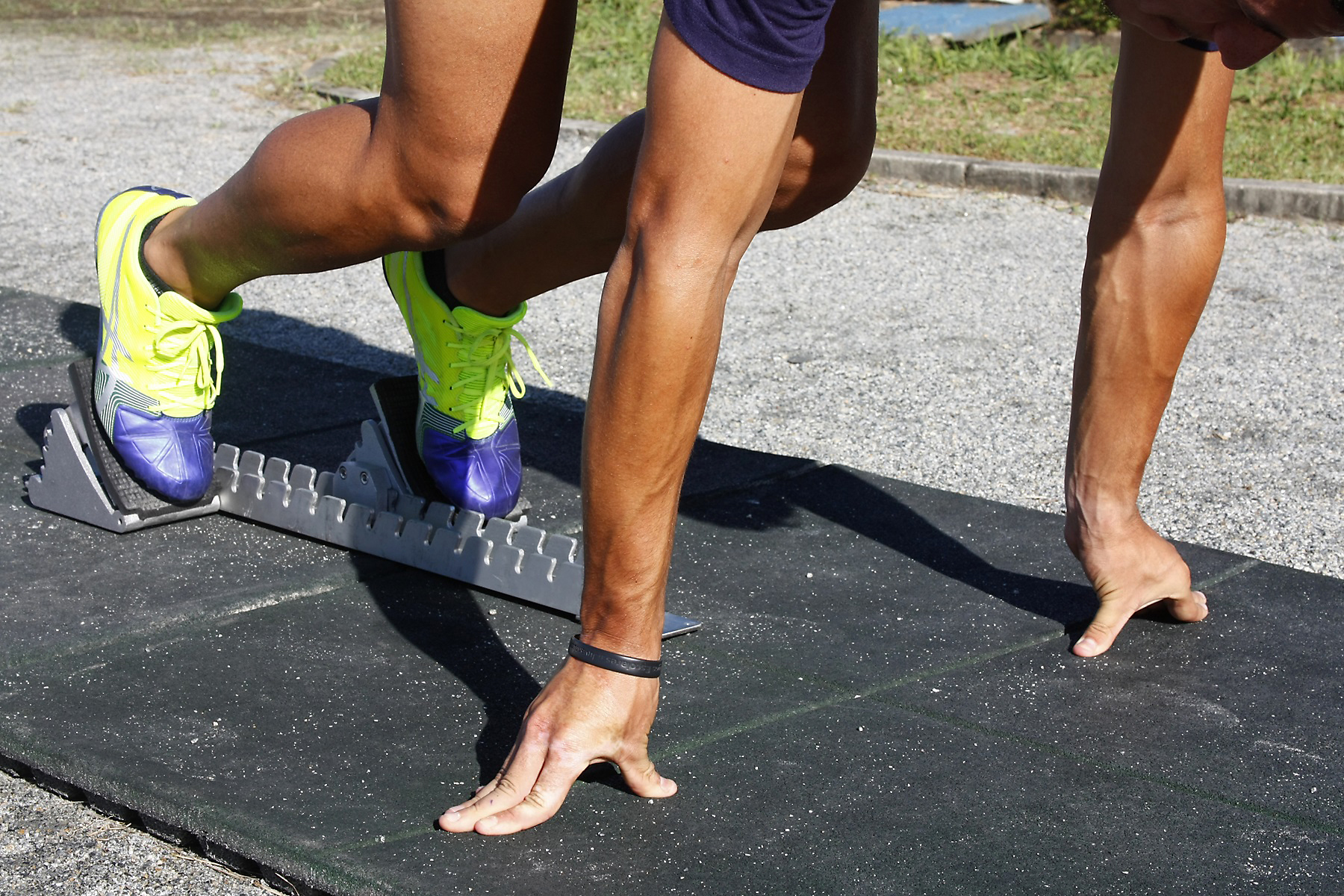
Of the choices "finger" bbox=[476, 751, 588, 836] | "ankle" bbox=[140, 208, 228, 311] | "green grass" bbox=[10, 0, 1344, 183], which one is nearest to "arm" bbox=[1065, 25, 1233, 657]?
"finger" bbox=[476, 751, 588, 836]

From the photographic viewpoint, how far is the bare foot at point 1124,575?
219cm

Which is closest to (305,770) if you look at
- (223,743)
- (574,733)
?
(223,743)

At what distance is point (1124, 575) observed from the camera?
220 cm

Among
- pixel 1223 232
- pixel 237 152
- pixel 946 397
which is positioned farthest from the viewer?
pixel 237 152

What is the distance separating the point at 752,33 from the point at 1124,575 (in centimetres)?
113

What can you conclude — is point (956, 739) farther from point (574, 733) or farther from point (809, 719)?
point (574, 733)

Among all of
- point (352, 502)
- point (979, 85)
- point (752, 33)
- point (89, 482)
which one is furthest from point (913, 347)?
point (979, 85)

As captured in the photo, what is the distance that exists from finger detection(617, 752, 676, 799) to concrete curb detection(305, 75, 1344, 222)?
435 cm

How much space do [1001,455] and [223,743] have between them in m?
2.04

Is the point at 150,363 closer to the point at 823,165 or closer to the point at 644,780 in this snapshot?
the point at 823,165

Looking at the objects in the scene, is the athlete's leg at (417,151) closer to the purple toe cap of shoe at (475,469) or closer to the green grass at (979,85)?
the purple toe cap of shoe at (475,469)

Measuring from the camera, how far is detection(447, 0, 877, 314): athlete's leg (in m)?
2.21

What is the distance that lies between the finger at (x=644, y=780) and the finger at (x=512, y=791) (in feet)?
0.33

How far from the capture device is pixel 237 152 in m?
6.76
